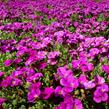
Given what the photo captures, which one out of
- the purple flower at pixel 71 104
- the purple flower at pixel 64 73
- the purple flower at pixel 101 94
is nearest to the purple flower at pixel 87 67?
the purple flower at pixel 64 73

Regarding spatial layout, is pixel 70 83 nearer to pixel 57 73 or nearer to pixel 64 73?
pixel 64 73

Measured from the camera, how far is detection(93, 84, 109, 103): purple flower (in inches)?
127

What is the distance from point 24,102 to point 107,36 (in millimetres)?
4256

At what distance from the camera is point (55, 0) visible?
632 inches

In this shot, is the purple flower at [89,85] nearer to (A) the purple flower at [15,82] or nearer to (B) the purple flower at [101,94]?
(B) the purple flower at [101,94]

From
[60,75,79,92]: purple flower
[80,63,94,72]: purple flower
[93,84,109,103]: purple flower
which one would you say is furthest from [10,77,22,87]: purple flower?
[93,84,109,103]: purple flower

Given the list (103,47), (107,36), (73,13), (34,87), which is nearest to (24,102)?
(34,87)

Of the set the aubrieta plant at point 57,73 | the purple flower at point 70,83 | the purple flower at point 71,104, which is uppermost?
the purple flower at point 70,83

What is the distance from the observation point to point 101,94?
10.6 ft

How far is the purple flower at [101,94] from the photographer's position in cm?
322

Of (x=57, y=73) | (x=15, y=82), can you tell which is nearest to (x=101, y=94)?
(x=57, y=73)

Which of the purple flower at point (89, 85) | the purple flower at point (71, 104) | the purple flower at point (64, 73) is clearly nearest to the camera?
the purple flower at point (71, 104)

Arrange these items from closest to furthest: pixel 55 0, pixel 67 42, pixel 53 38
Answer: pixel 67 42, pixel 53 38, pixel 55 0

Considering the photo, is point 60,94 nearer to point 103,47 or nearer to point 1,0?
point 103,47
